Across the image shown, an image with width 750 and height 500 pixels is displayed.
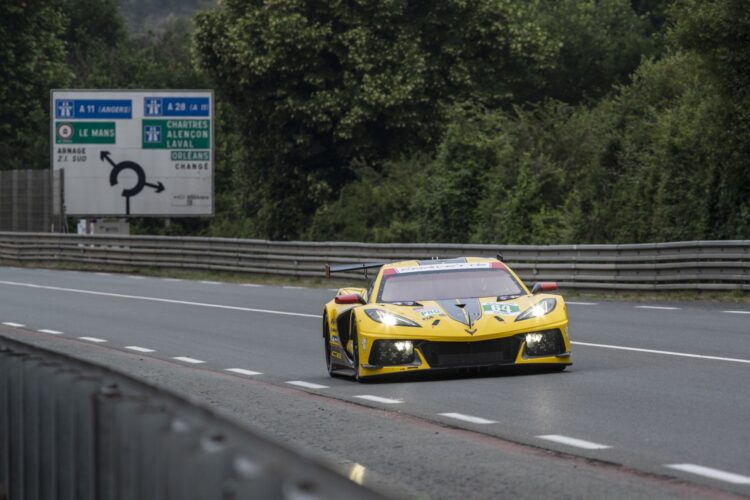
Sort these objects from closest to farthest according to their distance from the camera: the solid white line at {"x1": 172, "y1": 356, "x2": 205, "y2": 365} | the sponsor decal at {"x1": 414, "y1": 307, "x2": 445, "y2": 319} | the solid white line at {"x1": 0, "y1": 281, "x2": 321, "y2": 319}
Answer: the sponsor decal at {"x1": 414, "y1": 307, "x2": 445, "y2": 319}, the solid white line at {"x1": 172, "y1": 356, "x2": 205, "y2": 365}, the solid white line at {"x1": 0, "y1": 281, "x2": 321, "y2": 319}

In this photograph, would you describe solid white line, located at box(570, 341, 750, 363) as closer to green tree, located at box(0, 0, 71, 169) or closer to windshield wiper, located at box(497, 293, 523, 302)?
windshield wiper, located at box(497, 293, 523, 302)

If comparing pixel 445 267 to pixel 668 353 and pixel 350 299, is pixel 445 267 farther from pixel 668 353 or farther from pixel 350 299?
pixel 668 353

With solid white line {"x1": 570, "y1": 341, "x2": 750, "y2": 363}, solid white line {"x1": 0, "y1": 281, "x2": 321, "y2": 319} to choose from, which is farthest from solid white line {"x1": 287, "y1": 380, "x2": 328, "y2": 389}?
solid white line {"x1": 0, "y1": 281, "x2": 321, "y2": 319}

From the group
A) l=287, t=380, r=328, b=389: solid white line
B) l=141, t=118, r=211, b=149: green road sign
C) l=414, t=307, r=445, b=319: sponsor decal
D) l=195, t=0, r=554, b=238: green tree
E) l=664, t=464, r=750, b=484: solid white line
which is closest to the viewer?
l=664, t=464, r=750, b=484: solid white line

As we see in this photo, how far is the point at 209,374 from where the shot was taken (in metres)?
16.6

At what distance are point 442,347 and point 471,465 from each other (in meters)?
5.67

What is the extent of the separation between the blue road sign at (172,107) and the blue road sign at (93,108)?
0.56m

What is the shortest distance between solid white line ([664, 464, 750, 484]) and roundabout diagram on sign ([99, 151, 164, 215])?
133 feet

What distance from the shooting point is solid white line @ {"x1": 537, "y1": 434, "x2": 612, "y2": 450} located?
32.4ft

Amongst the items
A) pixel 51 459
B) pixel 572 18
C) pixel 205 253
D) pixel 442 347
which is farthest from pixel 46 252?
pixel 51 459

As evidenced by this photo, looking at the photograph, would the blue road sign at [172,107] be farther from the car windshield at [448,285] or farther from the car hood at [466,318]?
the car hood at [466,318]

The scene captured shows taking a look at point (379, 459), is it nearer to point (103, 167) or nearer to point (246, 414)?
point (246, 414)

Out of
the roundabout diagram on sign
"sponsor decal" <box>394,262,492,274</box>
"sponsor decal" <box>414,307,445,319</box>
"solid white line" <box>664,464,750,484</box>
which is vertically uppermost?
the roundabout diagram on sign

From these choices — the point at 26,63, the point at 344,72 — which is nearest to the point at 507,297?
the point at 344,72
